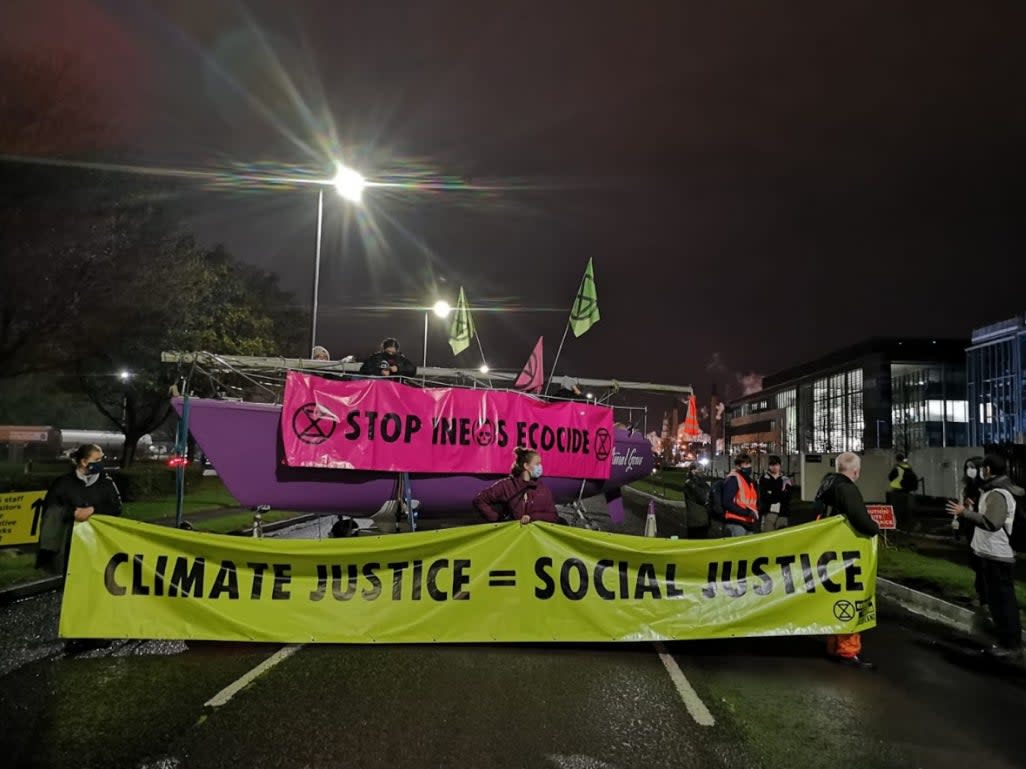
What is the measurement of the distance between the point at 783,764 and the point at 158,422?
112ft

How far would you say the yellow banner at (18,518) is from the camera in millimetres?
10539

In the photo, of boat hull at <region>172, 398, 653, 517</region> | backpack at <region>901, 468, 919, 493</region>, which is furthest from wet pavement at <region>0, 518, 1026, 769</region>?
Answer: backpack at <region>901, 468, 919, 493</region>

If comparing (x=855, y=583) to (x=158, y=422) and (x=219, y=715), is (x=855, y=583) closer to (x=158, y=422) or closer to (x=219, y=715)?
(x=219, y=715)

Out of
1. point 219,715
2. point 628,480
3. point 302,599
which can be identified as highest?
point 628,480

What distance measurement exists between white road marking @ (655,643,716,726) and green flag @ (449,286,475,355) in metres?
13.1

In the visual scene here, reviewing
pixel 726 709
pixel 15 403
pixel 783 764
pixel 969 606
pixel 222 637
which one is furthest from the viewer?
pixel 15 403

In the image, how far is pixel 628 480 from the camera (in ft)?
40.2

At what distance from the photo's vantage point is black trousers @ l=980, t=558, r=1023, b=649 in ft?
20.4

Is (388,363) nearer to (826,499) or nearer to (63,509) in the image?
(63,509)

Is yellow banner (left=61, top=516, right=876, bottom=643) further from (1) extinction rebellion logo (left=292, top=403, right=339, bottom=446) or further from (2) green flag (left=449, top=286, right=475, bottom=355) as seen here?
(2) green flag (left=449, top=286, right=475, bottom=355)

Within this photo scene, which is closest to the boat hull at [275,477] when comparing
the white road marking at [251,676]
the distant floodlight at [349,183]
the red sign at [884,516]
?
the white road marking at [251,676]

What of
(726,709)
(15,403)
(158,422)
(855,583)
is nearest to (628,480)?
(855,583)

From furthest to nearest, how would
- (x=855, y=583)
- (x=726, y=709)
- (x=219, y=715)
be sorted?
(x=855, y=583) < (x=726, y=709) < (x=219, y=715)

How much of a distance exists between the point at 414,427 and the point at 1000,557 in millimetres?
6463
